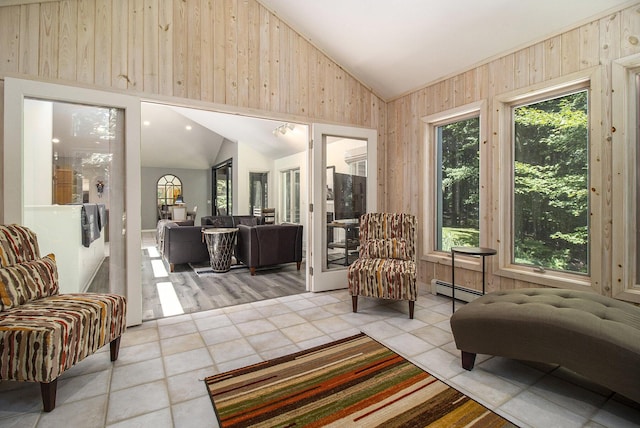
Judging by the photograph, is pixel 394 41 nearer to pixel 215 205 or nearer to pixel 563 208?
pixel 563 208

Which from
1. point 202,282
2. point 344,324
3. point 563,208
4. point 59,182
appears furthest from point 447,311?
point 59,182

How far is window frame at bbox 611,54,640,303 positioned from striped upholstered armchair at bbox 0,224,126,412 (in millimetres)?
3709

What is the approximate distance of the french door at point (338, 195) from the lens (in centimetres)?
381

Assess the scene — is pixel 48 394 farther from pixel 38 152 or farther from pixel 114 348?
pixel 38 152

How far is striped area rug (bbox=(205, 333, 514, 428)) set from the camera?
1561mm

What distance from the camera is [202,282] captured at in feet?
14.5

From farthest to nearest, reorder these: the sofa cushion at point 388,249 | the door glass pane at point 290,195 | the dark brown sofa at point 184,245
A: 1. the door glass pane at point 290,195
2. the dark brown sofa at point 184,245
3. the sofa cushion at point 388,249

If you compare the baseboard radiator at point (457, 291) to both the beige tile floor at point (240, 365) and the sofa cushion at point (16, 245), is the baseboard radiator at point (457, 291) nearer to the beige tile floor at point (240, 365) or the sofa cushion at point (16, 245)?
the beige tile floor at point (240, 365)

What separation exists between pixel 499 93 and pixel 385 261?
6.75ft

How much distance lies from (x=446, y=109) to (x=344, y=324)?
270cm

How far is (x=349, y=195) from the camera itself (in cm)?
409

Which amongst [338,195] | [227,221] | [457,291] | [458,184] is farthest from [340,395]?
[227,221]

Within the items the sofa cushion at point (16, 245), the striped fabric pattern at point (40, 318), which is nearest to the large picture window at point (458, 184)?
the striped fabric pattern at point (40, 318)

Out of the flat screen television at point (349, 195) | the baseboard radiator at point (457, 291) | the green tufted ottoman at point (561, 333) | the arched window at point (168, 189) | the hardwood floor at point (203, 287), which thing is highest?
the arched window at point (168, 189)
